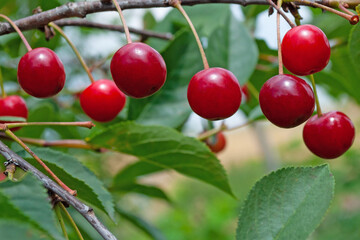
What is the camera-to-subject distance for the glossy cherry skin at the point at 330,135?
1063 millimetres

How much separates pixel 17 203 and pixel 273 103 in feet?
1.66

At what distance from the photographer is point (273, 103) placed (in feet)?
2.89

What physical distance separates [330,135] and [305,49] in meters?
0.28

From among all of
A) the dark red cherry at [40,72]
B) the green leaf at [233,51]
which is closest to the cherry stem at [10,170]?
the dark red cherry at [40,72]

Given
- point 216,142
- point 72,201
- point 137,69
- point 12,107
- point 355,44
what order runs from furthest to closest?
1. point 216,142
2. point 12,107
3. point 355,44
4. point 137,69
5. point 72,201

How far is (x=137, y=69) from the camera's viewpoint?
85cm

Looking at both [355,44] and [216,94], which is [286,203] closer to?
[216,94]

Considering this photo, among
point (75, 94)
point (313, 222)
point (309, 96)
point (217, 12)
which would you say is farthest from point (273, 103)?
point (75, 94)

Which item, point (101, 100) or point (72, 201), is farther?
point (101, 100)

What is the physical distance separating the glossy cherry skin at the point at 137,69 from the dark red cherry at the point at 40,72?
14 centimetres

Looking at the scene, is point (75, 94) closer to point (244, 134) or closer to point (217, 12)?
point (217, 12)

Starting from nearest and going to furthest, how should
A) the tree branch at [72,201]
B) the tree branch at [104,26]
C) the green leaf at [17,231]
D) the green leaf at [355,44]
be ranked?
the green leaf at [17,231], the tree branch at [72,201], the green leaf at [355,44], the tree branch at [104,26]

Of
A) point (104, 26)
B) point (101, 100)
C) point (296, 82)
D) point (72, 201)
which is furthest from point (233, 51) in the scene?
point (72, 201)

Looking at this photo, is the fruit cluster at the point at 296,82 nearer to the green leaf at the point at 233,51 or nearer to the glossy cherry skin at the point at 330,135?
the glossy cherry skin at the point at 330,135
